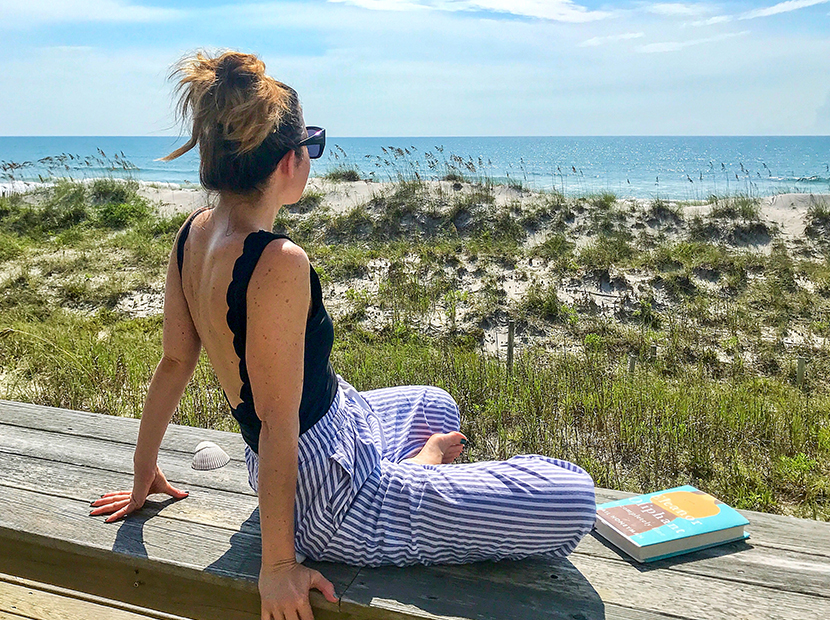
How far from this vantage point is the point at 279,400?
1452 millimetres

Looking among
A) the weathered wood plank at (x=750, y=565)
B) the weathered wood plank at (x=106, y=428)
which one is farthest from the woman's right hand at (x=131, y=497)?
the weathered wood plank at (x=750, y=565)

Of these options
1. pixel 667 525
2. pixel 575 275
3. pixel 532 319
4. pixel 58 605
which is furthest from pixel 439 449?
pixel 575 275

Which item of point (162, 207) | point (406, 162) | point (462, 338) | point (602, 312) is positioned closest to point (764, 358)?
point (602, 312)

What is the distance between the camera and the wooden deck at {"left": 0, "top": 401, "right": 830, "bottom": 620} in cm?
150

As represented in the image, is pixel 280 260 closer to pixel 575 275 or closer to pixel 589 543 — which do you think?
pixel 589 543

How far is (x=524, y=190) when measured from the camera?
12.2 metres

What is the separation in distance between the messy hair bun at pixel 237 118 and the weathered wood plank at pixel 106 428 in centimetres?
112

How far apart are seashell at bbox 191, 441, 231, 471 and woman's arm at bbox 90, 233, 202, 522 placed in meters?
0.23

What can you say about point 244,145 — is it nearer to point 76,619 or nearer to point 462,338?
point 76,619

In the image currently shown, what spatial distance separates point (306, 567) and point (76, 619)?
97 centimetres

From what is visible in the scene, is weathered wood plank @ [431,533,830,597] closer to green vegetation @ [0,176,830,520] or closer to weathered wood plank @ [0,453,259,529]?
weathered wood plank @ [0,453,259,529]

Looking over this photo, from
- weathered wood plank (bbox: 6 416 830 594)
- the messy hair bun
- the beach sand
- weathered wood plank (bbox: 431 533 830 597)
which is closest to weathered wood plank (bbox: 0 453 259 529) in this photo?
weathered wood plank (bbox: 6 416 830 594)

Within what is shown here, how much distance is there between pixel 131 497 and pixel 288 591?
0.69 metres

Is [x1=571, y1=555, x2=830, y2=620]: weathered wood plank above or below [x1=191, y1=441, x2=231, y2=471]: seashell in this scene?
below
